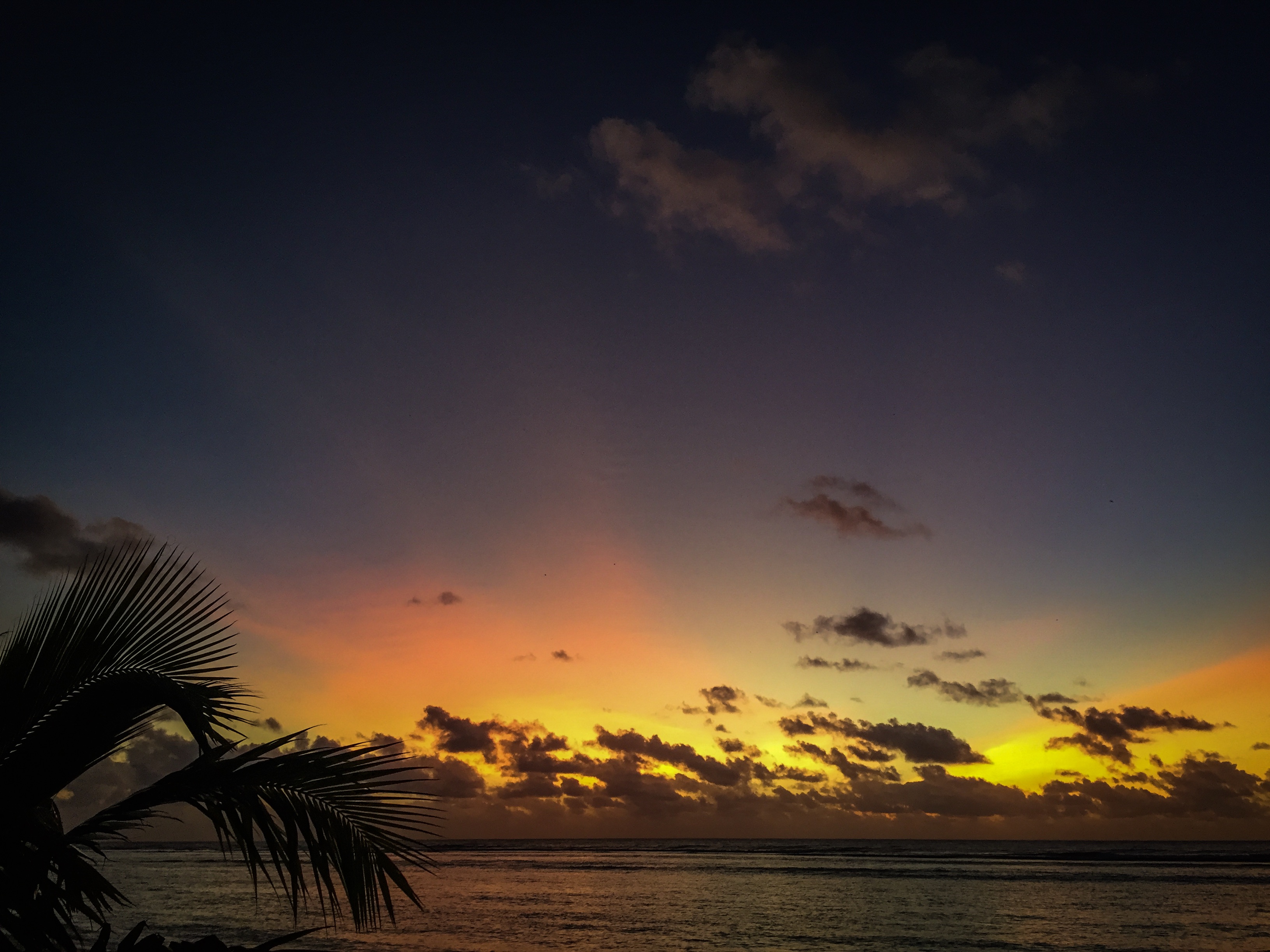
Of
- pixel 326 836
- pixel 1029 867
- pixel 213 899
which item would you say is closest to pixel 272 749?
pixel 326 836

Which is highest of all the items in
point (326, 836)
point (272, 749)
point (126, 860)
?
point (272, 749)

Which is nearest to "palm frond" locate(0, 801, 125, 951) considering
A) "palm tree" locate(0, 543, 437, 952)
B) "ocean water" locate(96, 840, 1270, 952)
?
"palm tree" locate(0, 543, 437, 952)

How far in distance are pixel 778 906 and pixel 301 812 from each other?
3074 cm

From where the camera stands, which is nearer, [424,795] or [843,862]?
[424,795]

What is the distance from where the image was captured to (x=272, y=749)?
183 inches

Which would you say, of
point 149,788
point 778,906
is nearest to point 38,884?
point 149,788

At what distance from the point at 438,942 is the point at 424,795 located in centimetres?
1988

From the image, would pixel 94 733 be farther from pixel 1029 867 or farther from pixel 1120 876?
pixel 1029 867

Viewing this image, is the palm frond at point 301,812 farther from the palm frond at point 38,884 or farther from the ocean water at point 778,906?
the ocean water at point 778,906

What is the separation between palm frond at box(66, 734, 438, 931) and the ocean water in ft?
60.9

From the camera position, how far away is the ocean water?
866 inches

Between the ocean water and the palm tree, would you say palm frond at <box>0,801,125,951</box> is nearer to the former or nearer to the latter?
the palm tree

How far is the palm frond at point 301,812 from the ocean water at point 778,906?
18.6 meters

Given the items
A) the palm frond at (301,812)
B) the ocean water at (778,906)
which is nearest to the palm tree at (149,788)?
the palm frond at (301,812)
